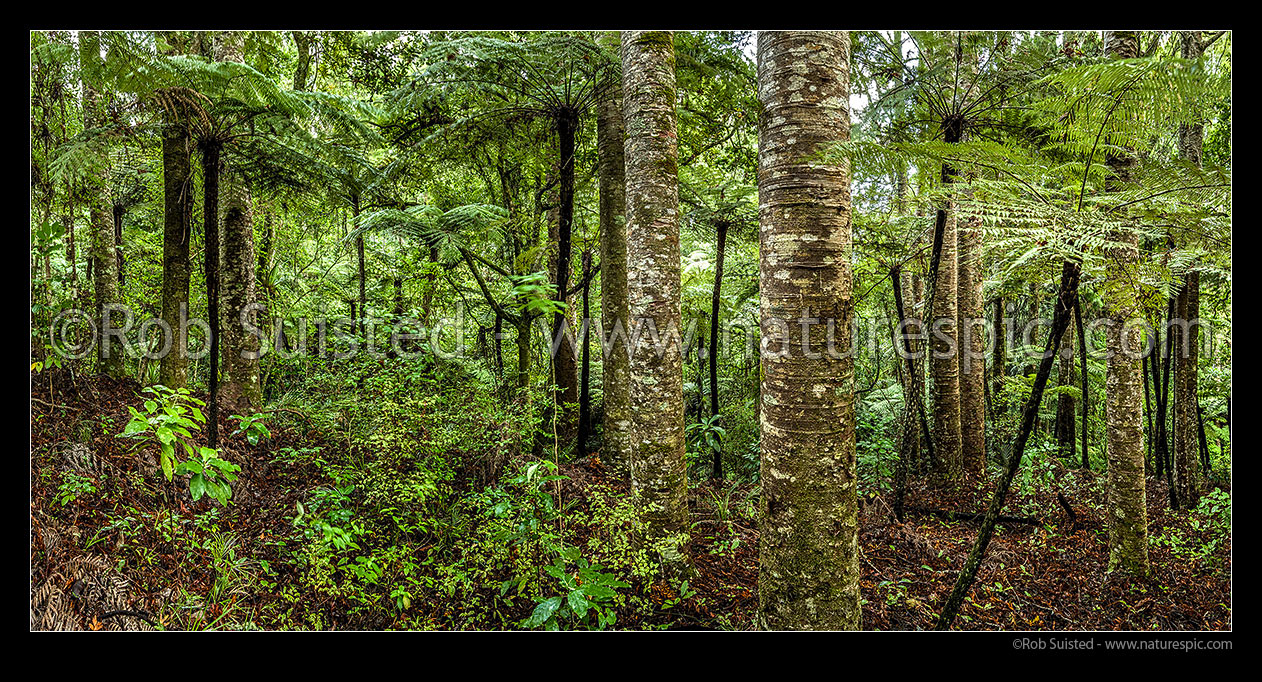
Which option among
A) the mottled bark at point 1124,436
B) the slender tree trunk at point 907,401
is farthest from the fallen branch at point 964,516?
the mottled bark at point 1124,436

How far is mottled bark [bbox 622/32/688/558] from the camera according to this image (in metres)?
4.48

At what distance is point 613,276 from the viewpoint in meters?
6.55

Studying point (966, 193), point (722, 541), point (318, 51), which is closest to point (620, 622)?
point (722, 541)

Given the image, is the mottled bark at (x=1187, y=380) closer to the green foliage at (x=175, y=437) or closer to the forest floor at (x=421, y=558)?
the forest floor at (x=421, y=558)

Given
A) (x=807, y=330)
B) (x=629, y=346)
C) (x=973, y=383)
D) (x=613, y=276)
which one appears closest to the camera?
(x=807, y=330)

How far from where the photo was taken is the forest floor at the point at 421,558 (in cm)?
372

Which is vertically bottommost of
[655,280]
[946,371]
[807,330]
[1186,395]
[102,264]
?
[1186,395]

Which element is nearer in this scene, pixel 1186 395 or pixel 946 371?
pixel 1186 395

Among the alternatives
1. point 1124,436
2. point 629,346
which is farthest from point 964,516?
point 629,346

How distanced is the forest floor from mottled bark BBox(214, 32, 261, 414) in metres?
1.05

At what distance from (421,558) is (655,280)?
2.95 meters

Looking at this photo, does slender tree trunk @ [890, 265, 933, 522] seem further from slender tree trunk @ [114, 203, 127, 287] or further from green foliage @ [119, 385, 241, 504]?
slender tree trunk @ [114, 203, 127, 287]

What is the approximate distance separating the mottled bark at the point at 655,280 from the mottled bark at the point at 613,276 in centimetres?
176

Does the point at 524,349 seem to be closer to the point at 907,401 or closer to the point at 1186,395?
the point at 907,401
